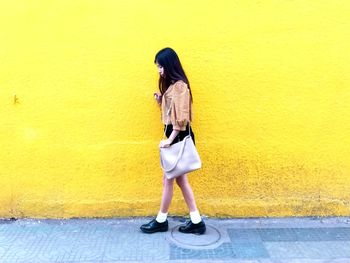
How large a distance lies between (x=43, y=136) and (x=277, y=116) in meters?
2.37

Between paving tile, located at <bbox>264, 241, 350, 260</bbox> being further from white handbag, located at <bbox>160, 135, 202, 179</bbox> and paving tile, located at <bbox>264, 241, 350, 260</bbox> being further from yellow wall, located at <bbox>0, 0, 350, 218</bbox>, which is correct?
white handbag, located at <bbox>160, 135, 202, 179</bbox>

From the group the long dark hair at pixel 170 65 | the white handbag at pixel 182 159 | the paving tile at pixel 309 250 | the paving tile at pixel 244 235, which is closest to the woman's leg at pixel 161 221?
the white handbag at pixel 182 159

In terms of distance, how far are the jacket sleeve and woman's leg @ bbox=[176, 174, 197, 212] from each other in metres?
0.52

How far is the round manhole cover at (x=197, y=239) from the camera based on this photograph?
4246 mm

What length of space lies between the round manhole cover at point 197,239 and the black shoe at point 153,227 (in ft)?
0.30

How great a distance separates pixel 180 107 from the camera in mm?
4059

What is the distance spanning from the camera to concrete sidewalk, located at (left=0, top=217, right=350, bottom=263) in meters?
4.01

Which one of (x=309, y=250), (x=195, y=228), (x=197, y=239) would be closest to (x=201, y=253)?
(x=197, y=239)

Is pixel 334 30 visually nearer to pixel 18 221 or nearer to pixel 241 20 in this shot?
pixel 241 20

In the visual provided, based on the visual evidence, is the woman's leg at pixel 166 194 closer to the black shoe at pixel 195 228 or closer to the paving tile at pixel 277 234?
the black shoe at pixel 195 228

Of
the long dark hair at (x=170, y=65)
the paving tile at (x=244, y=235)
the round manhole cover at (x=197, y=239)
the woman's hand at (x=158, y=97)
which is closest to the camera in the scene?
the long dark hair at (x=170, y=65)

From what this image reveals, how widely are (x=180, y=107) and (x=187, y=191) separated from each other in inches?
32.9

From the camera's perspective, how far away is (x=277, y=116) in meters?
4.71

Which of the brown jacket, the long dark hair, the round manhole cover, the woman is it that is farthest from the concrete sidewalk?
the long dark hair
